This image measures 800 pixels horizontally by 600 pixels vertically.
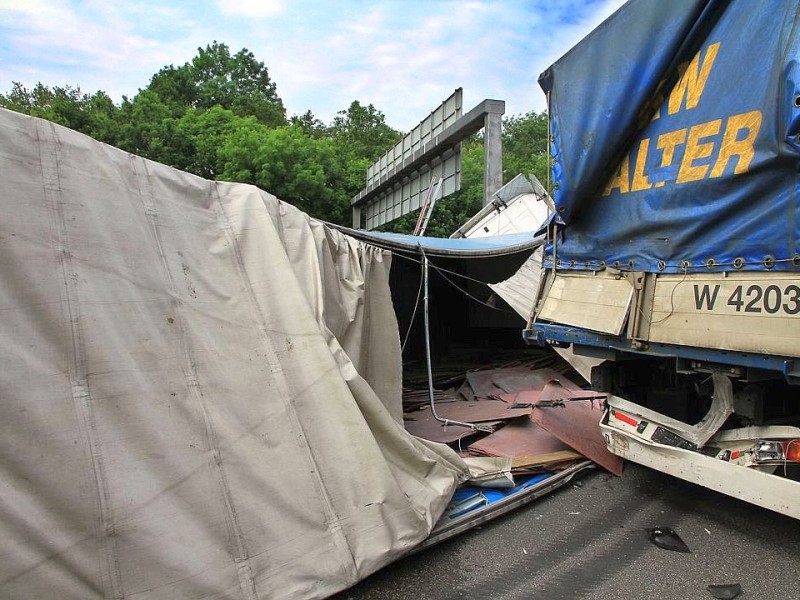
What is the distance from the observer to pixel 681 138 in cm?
372

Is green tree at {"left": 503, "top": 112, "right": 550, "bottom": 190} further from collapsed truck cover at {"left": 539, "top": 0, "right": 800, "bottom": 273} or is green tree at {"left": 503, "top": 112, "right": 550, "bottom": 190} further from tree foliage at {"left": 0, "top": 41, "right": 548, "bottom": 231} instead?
collapsed truck cover at {"left": 539, "top": 0, "right": 800, "bottom": 273}

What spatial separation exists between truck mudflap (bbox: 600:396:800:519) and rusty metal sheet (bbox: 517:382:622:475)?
1.37 ft

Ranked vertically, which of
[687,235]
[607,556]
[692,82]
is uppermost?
[692,82]

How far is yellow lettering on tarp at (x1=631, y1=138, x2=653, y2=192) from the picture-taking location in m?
3.99

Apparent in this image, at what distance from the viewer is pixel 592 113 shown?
432cm

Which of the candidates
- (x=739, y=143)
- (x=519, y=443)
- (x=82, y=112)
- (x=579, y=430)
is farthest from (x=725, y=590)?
(x=82, y=112)

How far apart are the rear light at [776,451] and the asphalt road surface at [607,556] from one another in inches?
26.1

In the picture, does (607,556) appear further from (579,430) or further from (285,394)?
(285,394)

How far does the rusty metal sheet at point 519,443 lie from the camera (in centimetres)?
493

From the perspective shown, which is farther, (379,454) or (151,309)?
(379,454)

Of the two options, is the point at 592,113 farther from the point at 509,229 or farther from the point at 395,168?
the point at 395,168

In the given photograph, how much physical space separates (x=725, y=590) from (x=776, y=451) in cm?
95

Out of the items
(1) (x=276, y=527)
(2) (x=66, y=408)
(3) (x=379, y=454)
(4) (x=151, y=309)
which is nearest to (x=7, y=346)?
(2) (x=66, y=408)

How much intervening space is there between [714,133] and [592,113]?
1076 millimetres
